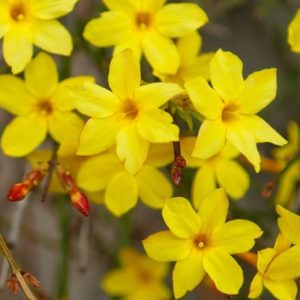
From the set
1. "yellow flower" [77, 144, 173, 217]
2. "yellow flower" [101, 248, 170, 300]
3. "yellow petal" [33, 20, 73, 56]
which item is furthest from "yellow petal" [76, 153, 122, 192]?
"yellow flower" [101, 248, 170, 300]

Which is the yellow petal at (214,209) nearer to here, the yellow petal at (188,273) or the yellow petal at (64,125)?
the yellow petal at (188,273)

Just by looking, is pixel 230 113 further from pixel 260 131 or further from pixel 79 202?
pixel 79 202

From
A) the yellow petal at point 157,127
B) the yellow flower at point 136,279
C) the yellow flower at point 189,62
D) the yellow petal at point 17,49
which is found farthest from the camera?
the yellow flower at point 136,279

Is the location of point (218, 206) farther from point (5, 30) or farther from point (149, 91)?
point (5, 30)

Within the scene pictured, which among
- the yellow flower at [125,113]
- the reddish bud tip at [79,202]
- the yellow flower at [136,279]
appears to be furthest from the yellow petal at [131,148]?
the yellow flower at [136,279]

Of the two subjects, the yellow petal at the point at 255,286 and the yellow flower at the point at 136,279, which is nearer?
the yellow petal at the point at 255,286

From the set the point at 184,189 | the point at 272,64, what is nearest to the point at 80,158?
the point at 184,189

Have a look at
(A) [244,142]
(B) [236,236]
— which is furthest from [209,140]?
(B) [236,236]
